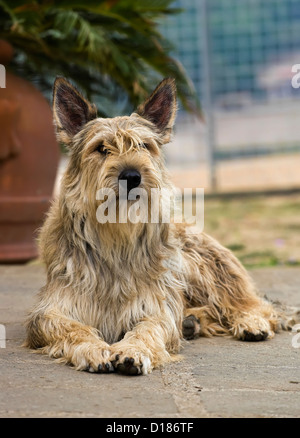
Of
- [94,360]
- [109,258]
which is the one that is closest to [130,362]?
[94,360]

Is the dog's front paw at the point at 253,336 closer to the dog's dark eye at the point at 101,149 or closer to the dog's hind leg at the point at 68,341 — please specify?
the dog's hind leg at the point at 68,341

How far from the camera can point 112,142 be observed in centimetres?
426

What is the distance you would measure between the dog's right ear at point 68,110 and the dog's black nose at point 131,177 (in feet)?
2.31

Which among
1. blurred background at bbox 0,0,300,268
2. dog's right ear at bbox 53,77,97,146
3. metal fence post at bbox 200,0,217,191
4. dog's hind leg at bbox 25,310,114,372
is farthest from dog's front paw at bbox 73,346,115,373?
metal fence post at bbox 200,0,217,191

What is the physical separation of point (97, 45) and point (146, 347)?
4858 millimetres

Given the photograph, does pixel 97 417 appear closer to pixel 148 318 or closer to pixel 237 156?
pixel 148 318

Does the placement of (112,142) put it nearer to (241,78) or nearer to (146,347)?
(146,347)

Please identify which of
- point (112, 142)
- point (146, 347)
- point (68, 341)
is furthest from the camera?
point (112, 142)

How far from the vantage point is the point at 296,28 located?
723 inches

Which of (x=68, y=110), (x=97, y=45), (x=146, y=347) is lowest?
(x=146, y=347)

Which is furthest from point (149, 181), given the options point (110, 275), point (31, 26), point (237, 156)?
point (237, 156)

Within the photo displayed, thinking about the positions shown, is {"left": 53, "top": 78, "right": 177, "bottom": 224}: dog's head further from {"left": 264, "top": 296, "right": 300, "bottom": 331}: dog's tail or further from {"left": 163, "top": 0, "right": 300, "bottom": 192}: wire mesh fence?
{"left": 163, "top": 0, "right": 300, "bottom": 192}: wire mesh fence

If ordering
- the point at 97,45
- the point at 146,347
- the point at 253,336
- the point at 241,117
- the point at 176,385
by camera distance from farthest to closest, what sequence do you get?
1. the point at 241,117
2. the point at 97,45
3. the point at 253,336
4. the point at 146,347
5. the point at 176,385
